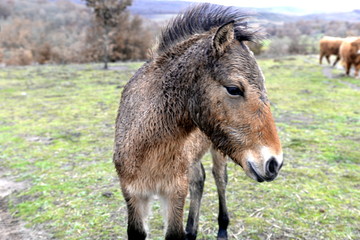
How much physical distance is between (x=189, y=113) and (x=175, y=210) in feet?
3.44

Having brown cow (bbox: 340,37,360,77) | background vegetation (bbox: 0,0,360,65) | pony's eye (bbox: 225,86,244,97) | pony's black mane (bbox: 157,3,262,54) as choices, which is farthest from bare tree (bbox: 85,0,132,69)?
pony's eye (bbox: 225,86,244,97)

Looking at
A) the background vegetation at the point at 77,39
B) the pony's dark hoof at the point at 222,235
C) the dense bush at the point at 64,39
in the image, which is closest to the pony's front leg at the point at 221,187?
the pony's dark hoof at the point at 222,235

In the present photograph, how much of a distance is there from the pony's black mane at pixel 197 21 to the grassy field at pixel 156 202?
255 cm

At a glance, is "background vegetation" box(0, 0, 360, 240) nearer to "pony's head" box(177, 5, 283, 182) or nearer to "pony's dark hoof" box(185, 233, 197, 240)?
"pony's dark hoof" box(185, 233, 197, 240)

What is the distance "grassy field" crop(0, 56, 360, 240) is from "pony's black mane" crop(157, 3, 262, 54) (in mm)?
2553

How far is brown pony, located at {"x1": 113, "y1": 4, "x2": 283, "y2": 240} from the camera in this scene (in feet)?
6.84

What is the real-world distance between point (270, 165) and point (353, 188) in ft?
12.8

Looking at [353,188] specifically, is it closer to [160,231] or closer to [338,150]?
[338,150]

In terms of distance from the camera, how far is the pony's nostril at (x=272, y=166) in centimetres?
200

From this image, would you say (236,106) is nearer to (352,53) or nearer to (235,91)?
(235,91)

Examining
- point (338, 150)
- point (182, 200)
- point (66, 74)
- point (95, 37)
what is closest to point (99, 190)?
point (182, 200)

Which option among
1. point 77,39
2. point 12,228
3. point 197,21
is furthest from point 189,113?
point 77,39

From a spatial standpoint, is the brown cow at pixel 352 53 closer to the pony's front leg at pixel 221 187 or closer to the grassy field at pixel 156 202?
the grassy field at pixel 156 202

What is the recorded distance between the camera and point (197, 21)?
2.68 m
